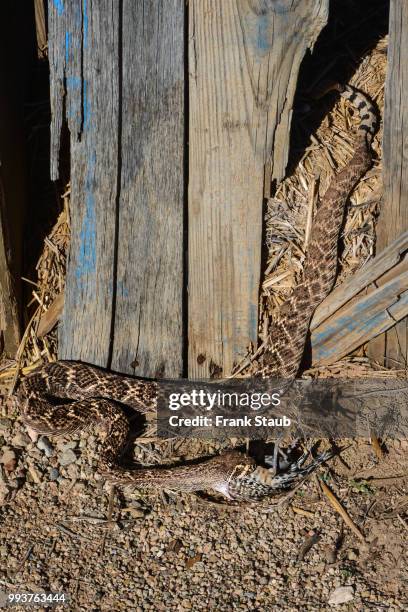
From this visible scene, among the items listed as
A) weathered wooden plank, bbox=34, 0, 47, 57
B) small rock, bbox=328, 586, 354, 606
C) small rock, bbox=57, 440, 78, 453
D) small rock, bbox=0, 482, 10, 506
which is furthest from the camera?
weathered wooden plank, bbox=34, 0, 47, 57

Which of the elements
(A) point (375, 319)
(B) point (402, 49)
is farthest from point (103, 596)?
(B) point (402, 49)

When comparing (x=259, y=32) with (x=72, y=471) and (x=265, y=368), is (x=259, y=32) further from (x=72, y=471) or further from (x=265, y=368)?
(x=72, y=471)

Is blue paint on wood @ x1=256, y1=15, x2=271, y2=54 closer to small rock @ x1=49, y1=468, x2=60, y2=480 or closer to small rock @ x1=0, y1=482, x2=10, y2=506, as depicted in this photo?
small rock @ x1=49, y1=468, x2=60, y2=480

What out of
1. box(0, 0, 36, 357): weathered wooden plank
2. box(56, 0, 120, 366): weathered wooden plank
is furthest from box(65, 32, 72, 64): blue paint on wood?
box(0, 0, 36, 357): weathered wooden plank

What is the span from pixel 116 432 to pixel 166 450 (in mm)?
343

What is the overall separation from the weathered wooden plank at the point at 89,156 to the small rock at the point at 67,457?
63 cm

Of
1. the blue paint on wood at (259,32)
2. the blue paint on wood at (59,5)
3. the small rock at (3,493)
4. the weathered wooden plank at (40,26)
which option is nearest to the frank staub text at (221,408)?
the small rock at (3,493)

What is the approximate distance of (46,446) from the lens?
4.87m

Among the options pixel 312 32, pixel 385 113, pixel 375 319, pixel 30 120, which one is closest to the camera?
pixel 312 32

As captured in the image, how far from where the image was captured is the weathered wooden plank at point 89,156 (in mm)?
4371

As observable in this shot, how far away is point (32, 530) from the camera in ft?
14.3

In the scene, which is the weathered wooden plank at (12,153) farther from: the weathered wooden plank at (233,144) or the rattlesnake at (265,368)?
the weathered wooden plank at (233,144)

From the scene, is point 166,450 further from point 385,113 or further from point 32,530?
point 385,113

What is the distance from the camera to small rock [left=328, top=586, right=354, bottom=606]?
3.81 meters
